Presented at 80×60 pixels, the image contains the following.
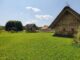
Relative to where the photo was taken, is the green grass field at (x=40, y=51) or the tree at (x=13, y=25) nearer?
the green grass field at (x=40, y=51)

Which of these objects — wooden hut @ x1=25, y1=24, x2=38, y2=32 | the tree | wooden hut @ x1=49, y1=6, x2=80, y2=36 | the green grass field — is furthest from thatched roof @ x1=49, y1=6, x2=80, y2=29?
the tree

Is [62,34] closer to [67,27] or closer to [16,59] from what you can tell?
[67,27]

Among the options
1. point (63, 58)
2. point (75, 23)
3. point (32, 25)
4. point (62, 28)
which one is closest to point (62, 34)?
point (62, 28)

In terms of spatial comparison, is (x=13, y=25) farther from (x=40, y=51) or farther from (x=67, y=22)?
(x=40, y=51)

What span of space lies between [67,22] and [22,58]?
2542cm

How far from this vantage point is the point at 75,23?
37.1 metres

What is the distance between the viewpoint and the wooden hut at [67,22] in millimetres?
36744

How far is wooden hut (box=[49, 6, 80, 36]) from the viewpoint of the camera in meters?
36.7

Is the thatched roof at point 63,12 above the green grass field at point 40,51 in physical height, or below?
above

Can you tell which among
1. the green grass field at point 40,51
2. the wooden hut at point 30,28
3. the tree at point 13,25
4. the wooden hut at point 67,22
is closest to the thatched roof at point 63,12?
the wooden hut at point 67,22

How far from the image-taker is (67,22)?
3844cm

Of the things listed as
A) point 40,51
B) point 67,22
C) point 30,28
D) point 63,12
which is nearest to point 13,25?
point 30,28

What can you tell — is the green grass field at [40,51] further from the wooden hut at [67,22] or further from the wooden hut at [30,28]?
the wooden hut at [30,28]

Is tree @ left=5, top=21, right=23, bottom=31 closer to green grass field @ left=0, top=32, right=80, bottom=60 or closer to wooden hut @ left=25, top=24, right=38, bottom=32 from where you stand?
wooden hut @ left=25, top=24, right=38, bottom=32
